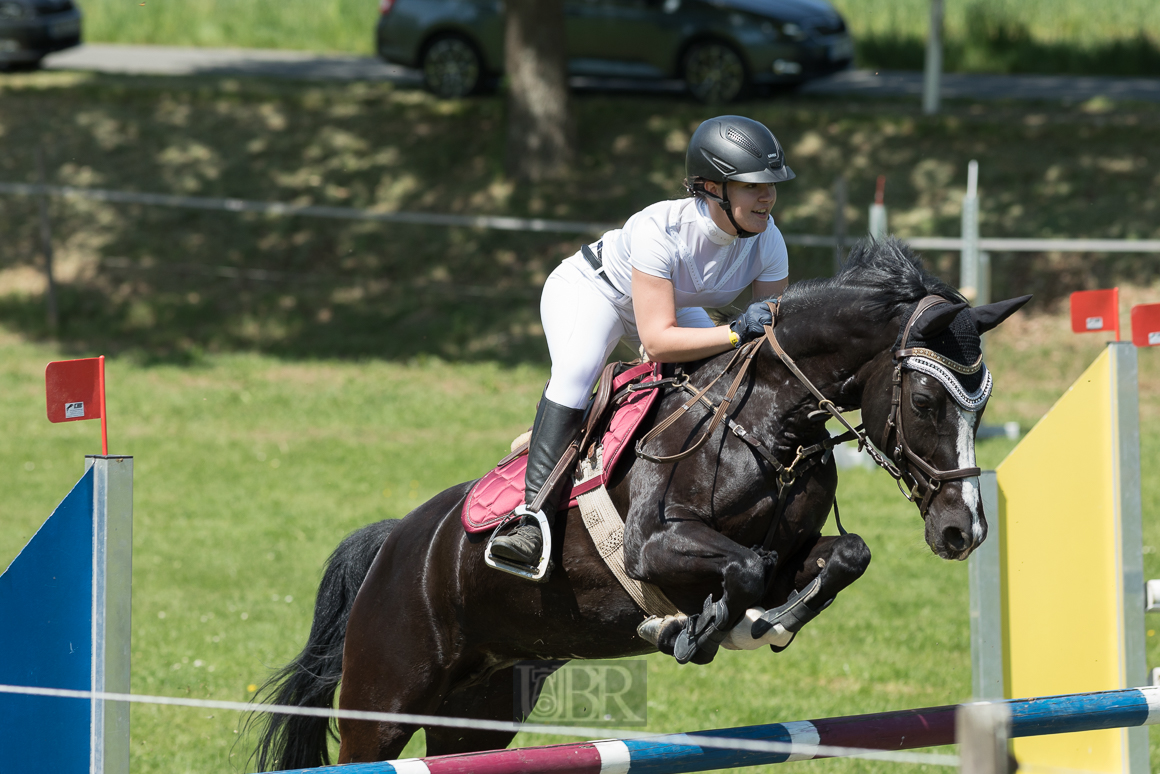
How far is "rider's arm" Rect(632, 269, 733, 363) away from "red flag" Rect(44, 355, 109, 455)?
150cm

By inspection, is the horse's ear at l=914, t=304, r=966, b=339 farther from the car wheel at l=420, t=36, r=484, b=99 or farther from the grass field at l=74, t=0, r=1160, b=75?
the grass field at l=74, t=0, r=1160, b=75

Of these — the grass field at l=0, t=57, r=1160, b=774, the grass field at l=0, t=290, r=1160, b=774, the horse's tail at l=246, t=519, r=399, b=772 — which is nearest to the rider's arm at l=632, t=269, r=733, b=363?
the horse's tail at l=246, t=519, r=399, b=772

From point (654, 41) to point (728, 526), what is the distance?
12.9 m

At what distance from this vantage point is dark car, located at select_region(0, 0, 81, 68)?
17844mm

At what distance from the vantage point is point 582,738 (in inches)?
A: 215

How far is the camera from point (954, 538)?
314 cm

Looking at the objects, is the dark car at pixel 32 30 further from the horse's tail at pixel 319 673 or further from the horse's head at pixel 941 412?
the horse's head at pixel 941 412

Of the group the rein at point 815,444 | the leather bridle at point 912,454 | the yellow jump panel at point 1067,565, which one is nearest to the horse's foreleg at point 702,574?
the rein at point 815,444

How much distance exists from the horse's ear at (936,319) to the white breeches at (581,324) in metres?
0.88

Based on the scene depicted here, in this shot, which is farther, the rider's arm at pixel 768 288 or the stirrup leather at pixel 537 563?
the rider's arm at pixel 768 288

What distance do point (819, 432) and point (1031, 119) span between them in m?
12.5

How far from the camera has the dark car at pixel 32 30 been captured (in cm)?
1784

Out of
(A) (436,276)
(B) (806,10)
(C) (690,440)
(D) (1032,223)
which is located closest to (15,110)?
(A) (436,276)

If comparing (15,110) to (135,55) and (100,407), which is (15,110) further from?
(100,407)
